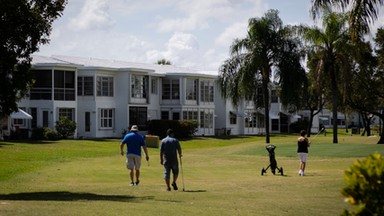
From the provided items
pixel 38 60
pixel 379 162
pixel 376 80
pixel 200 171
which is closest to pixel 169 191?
pixel 200 171

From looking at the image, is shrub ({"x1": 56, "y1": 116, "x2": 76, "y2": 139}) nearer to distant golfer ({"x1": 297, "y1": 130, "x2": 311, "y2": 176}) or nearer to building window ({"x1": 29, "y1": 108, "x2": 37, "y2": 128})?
building window ({"x1": 29, "y1": 108, "x2": 37, "y2": 128})

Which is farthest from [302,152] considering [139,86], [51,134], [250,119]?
[250,119]

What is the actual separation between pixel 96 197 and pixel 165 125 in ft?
157

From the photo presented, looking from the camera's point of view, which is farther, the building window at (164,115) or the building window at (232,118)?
the building window at (232,118)

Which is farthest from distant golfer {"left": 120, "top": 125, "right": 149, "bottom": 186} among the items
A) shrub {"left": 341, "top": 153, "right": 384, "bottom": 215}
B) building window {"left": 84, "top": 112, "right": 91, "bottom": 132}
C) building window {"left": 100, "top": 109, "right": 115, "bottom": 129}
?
building window {"left": 100, "top": 109, "right": 115, "bottom": 129}

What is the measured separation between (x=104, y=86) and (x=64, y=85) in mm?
5452

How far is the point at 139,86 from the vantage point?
67750mm

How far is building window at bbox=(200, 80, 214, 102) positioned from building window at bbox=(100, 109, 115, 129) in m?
12.5

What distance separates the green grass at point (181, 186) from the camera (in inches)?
576

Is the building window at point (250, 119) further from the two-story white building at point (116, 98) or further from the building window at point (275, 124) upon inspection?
the building window at point (275, 124)

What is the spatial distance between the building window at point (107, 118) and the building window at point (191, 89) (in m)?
9.88

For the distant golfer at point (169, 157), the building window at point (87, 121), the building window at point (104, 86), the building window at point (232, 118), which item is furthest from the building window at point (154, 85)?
the distant golfer at point (169, 157)

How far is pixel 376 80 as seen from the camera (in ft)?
175

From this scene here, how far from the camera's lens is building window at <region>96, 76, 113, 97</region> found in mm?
64500
